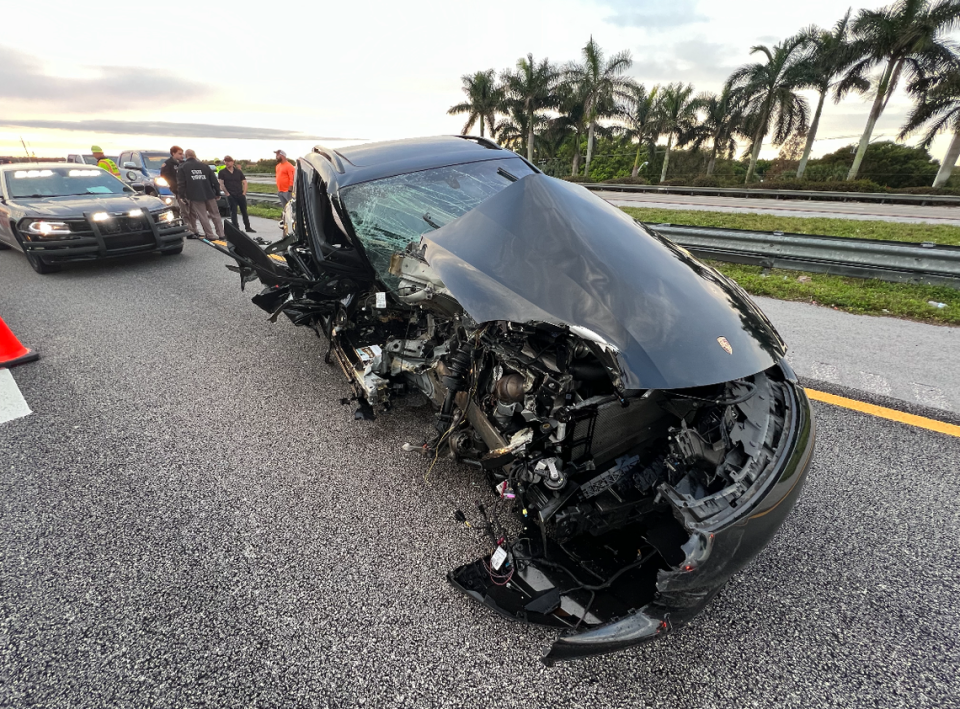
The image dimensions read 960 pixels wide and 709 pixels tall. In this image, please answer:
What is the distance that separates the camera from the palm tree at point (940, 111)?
2100 centimetres

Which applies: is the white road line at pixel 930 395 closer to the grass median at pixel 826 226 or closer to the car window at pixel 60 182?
the grass median at pixel 826 226

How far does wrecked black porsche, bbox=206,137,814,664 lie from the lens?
1.51 metres

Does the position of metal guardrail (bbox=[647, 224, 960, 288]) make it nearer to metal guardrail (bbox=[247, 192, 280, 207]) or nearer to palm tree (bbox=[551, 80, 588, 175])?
metal guardrail (bbox=[247, 192, 280, 207])

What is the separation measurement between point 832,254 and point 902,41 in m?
25.8

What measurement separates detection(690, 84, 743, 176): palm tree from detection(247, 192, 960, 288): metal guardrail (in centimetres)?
3000

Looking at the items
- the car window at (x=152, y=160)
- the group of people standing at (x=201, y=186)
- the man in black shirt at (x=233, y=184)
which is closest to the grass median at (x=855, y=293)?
the group of people standing at (x=201, y=186)

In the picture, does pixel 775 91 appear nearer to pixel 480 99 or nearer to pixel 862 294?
pixel 480 99

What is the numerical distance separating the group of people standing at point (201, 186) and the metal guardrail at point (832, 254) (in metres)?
7.08

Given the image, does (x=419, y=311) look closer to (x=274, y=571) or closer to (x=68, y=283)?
(x=274, y=571)

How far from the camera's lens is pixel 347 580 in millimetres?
1928

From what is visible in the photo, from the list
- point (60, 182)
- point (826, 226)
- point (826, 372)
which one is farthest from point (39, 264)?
point (826, 226)

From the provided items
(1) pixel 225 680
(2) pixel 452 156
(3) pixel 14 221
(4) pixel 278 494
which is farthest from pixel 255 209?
(1) pixel 225 680

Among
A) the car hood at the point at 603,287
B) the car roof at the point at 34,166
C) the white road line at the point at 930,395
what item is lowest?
the white road line at the point at 930,395

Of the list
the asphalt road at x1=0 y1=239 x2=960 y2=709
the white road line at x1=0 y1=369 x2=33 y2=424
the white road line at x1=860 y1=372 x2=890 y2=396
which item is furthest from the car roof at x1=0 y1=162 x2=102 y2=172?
the white road line at x1=860 y1=372 x2=890 y2=396
